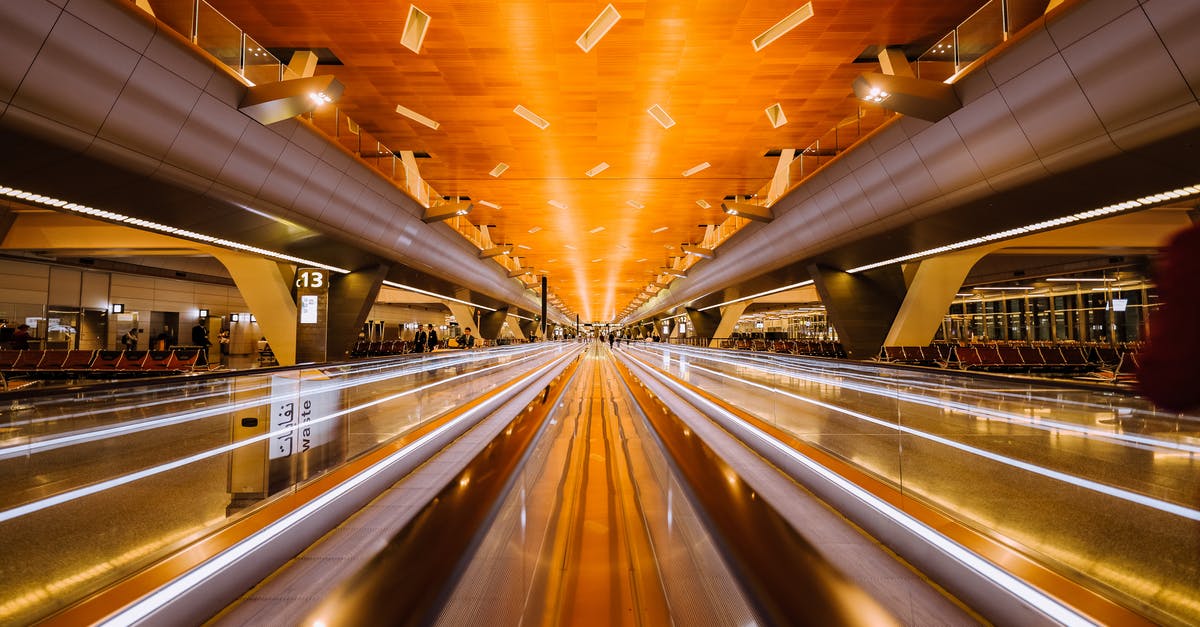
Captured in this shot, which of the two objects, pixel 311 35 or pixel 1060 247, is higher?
pixel 311 35

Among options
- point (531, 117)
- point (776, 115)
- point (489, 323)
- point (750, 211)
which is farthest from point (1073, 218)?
point (489, 323)

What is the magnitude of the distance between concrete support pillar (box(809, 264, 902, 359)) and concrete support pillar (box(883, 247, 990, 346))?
0.40 m

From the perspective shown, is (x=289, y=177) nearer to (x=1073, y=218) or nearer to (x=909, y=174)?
(x=909, y=174)

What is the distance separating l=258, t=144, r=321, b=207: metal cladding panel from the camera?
1025cm

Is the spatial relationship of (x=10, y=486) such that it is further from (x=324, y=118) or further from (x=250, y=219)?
(x=324, y=118)

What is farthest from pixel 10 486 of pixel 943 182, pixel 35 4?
pixel 943 182

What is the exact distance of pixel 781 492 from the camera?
462 centimetres

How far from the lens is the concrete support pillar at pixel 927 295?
17281 millimetres

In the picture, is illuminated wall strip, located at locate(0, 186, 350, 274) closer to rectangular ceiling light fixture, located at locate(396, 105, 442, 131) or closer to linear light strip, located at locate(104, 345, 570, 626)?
rectangular ceiling light fixture, located at locate(396, 105, 442, 131)

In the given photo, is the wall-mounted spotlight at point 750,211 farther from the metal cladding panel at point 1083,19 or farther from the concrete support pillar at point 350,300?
the concrete support pillar at point 350,300

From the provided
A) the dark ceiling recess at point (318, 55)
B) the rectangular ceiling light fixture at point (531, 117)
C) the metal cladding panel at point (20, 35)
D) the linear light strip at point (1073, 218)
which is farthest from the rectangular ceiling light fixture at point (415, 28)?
the linear light strip at point (1073, 218)

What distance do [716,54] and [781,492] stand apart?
732 cm

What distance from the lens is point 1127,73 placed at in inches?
246

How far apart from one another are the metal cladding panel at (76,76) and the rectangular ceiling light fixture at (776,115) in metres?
11.0
